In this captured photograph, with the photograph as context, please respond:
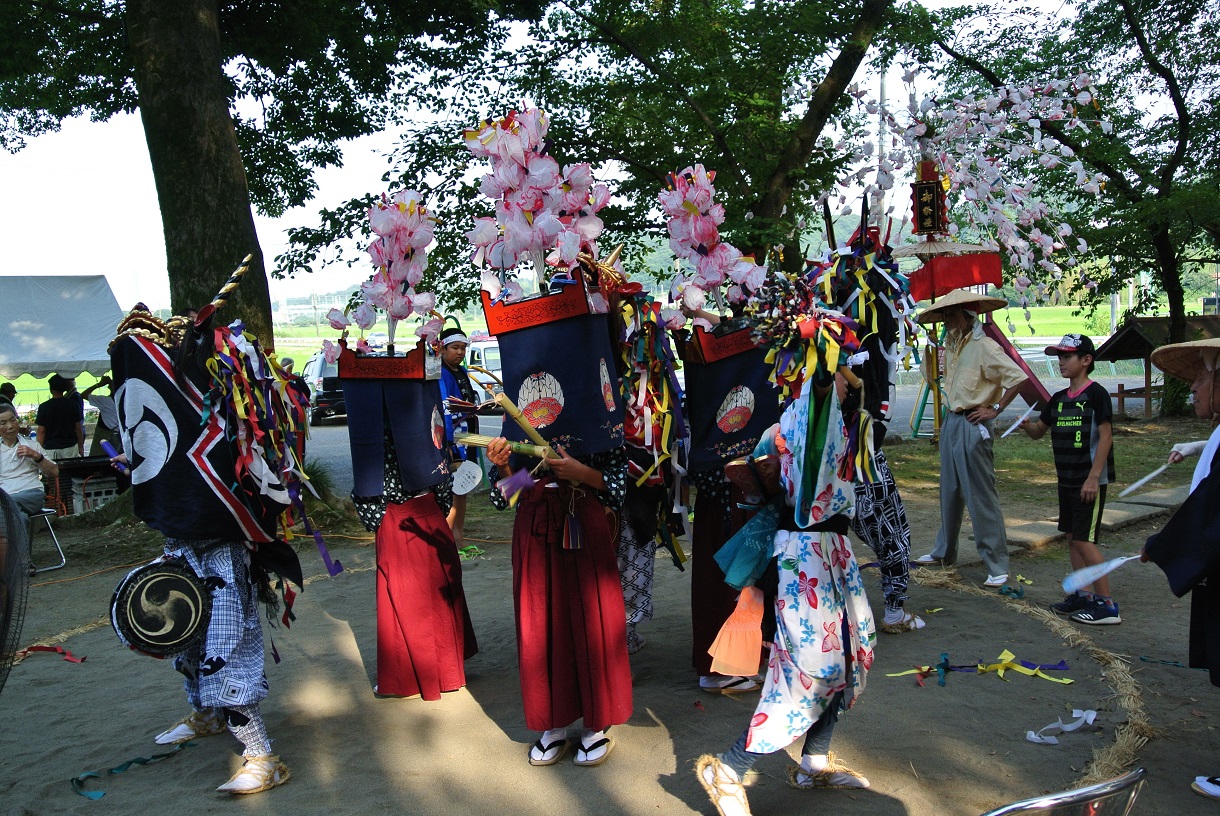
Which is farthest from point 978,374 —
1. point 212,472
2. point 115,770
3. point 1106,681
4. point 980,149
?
point 115,770

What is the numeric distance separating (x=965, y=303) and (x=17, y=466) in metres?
7.88

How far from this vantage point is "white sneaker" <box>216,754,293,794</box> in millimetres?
3738

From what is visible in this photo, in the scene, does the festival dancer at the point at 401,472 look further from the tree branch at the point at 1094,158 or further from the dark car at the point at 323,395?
the dark car at the point at 323,395

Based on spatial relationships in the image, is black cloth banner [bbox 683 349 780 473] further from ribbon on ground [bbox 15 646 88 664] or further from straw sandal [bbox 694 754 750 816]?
ribbon on ground [bbox 15 646 88 664]

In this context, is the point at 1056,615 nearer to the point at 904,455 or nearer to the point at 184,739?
the point at 184,739

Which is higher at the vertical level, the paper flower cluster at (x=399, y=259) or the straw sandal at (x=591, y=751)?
the paper flower cluster at (x=399, y=259)

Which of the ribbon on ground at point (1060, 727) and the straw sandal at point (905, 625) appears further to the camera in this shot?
the straw sandal at point (905, 625)

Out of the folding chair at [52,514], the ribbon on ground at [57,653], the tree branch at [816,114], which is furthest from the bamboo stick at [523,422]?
the tree branch at [816,114]

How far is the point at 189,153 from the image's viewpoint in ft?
29.7

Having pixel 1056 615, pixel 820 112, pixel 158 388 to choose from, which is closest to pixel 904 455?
pixel 820 112

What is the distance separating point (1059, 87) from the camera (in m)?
9.42

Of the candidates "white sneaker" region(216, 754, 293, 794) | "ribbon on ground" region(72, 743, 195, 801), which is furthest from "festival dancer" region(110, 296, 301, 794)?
"ribbon on ground" region(72, 743, 195, 801)

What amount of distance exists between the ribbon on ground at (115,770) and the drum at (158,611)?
64cm

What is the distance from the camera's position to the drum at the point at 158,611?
368cm
